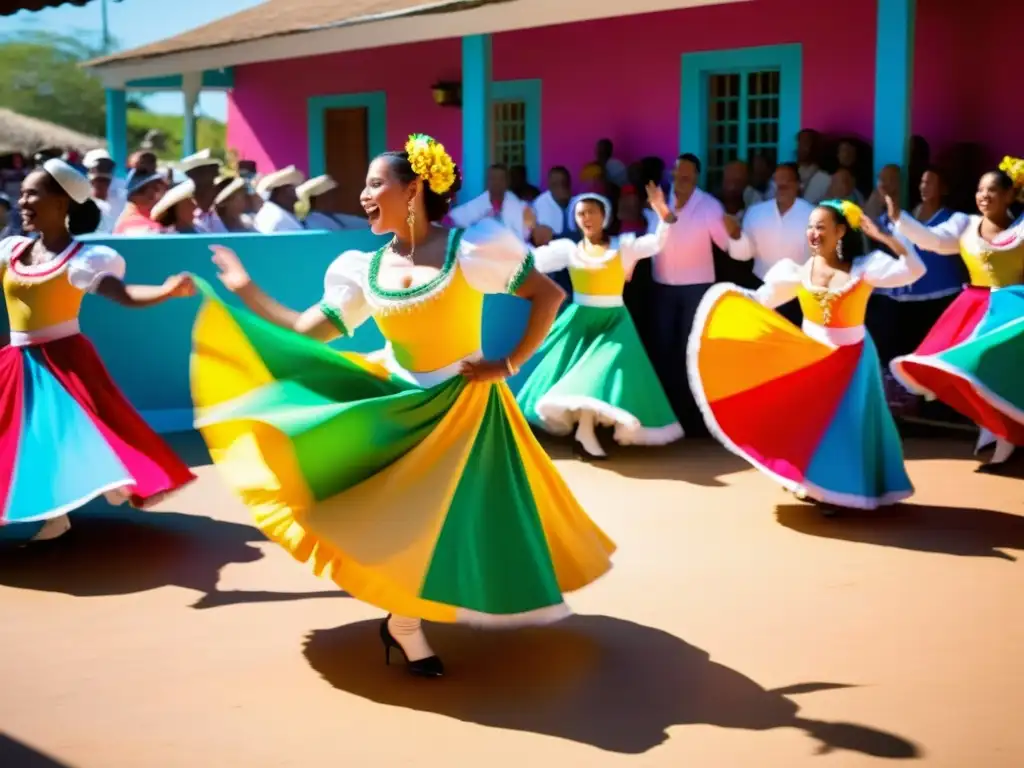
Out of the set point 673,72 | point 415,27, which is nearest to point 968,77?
point 673,72

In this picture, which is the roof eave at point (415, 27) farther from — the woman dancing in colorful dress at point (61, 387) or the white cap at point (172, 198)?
the woman dancing in colorful dress at point (61, 387)

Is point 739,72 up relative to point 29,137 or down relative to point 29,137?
up

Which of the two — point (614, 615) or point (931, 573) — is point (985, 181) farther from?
point (614, 615)

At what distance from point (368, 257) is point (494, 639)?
63.1 inches

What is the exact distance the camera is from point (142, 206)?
11336 millimetres

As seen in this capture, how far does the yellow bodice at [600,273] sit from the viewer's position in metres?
9.59

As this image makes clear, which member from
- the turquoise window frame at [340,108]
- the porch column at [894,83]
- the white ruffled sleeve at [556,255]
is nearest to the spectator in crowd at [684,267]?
the white ruffled sleeve at [556,255]

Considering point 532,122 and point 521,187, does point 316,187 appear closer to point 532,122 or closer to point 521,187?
point 521,187

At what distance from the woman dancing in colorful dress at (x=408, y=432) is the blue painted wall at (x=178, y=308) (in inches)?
195

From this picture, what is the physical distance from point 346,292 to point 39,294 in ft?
6.89

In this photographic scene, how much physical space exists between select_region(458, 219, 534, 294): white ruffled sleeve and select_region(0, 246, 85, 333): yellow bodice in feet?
8.29

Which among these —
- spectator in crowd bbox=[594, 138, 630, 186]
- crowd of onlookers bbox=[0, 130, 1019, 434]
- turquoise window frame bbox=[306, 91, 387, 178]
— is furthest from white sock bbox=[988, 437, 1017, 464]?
turquoise window frame bbox=[306, 91, 387, 178]

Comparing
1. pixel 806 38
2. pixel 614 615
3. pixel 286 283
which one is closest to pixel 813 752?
pixel 614 615

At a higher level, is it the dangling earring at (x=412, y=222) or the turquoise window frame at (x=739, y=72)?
the turquoise window frame at (x=739, y=72)
